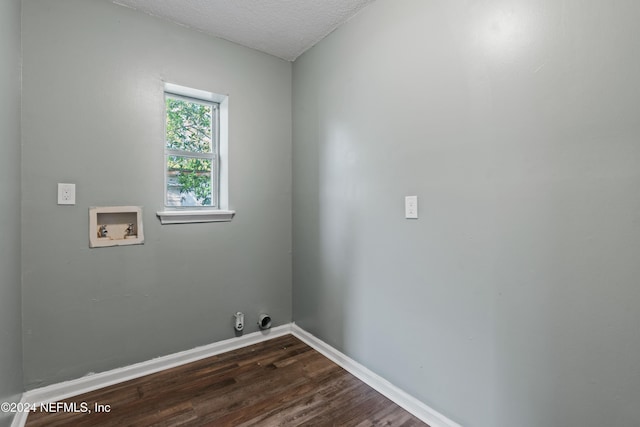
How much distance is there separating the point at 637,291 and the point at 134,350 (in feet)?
8.56

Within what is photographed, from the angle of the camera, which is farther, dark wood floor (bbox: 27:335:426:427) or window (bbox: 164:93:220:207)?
window (bbox: 164:93:220:207)

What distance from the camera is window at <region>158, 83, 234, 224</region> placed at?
224 centimetres

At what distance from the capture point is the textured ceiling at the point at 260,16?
191 cm

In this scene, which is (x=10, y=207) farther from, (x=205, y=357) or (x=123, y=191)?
(x=205, y=357)

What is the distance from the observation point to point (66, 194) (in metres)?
1.76

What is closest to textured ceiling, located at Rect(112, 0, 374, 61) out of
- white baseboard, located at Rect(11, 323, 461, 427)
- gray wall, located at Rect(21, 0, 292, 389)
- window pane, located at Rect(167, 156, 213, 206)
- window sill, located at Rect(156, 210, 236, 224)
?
gray wall, located at Rect(21, 0, 292, 389)

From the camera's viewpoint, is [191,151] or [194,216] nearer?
[194,216]

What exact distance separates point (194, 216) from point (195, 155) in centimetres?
52

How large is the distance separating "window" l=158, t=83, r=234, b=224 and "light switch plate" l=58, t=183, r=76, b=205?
1.75 feet

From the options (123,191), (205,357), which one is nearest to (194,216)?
(123,191)

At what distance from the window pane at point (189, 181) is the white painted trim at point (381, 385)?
145 cm

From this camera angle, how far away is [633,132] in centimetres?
99

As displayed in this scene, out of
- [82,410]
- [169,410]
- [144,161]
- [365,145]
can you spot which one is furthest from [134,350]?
[365,145]

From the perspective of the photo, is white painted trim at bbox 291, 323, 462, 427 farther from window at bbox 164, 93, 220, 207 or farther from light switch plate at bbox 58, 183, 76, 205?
Result: light switch plate at bbox 58, 183, 76, 205
